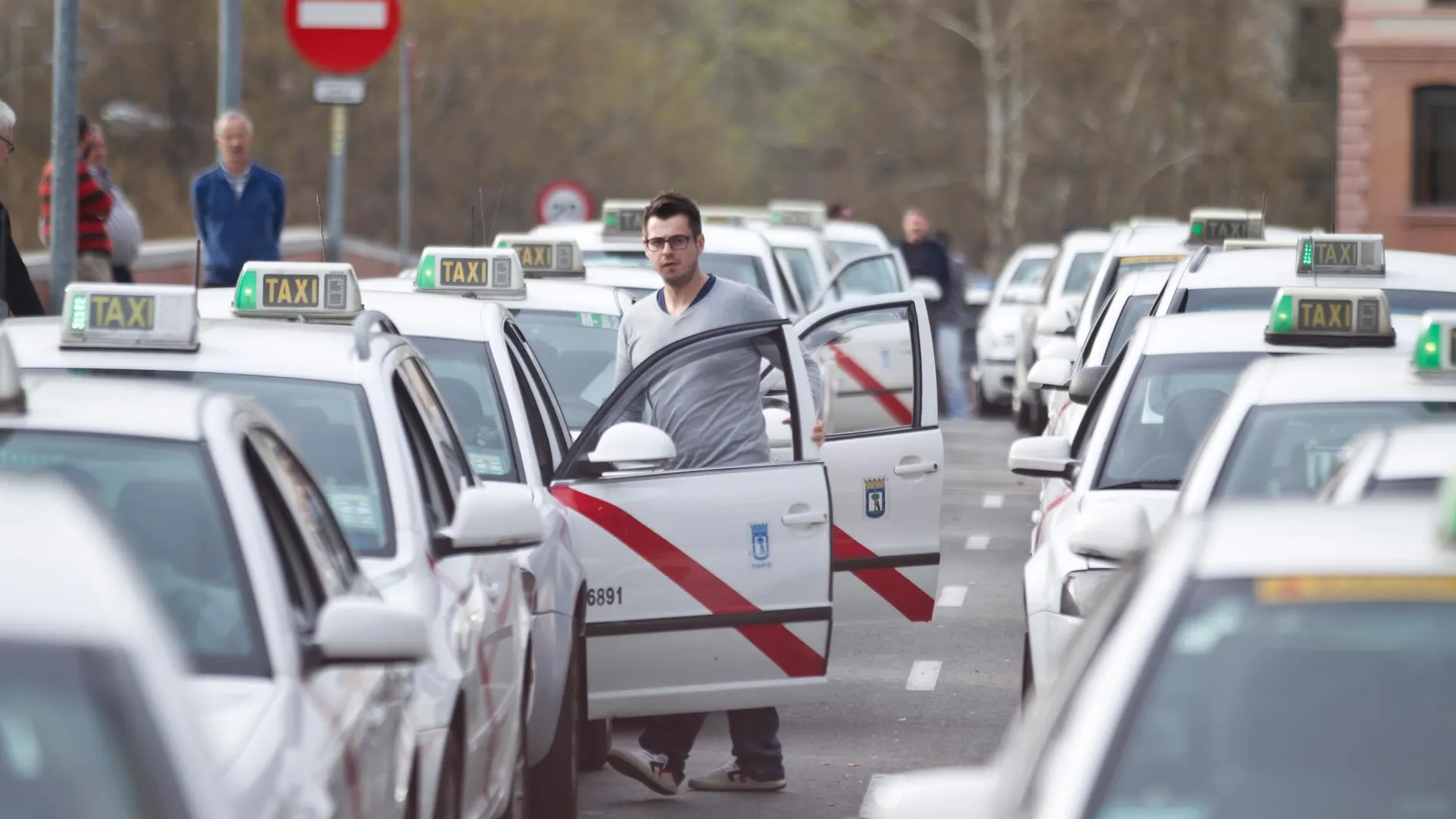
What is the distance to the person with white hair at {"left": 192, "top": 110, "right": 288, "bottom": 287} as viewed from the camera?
1456cm

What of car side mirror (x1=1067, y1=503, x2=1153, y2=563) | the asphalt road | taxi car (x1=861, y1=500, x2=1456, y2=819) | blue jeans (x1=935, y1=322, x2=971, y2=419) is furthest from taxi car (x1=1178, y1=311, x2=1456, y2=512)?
blue jeans (x1=935, y1=322, x2=971, y2=419)

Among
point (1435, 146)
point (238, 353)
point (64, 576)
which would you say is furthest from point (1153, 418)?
point (1435, 146)

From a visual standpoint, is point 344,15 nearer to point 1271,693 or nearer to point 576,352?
point 576,352

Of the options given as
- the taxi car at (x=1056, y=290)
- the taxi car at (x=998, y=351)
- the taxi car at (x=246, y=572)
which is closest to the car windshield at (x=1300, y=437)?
the taxi car at (x=246, y=572)

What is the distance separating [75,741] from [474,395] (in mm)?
4905

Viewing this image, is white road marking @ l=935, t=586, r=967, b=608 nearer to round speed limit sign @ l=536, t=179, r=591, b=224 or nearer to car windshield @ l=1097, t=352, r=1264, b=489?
car windshield @ l=1097, t=352, r=1264, b=489

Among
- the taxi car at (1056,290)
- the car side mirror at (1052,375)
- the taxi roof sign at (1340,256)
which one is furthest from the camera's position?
the taxi car at (1056,290)

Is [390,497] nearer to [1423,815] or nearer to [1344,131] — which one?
[1423,815]

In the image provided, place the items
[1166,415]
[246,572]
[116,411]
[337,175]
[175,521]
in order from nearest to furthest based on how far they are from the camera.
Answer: [246,572] → [175,521] → [116,411] → [1166,415] → [337,175]

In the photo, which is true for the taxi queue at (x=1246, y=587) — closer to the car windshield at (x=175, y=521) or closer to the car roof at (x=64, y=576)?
the car roof at (x=64, y=576)

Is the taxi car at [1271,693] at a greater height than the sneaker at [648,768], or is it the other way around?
the taxi car at [1271,693]

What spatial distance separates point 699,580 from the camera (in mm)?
8164

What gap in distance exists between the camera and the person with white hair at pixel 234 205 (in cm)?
1456

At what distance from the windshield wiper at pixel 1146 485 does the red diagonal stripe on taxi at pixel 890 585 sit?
1868 millimetres
